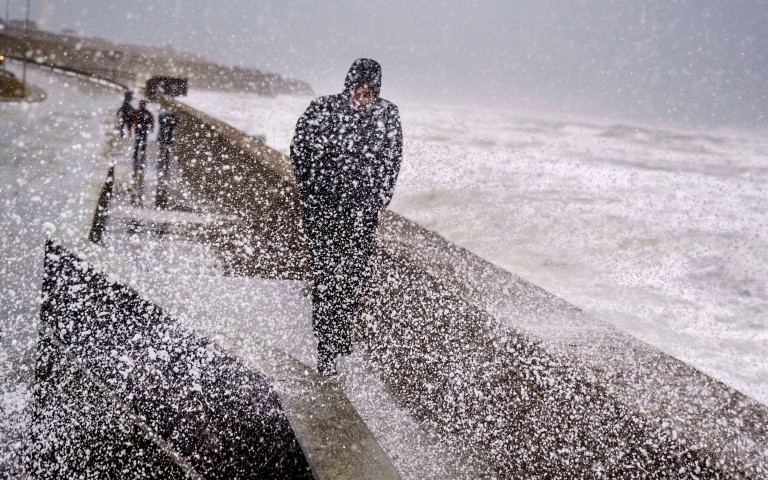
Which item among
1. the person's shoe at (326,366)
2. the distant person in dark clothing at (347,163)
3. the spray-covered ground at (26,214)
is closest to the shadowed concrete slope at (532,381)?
the person's shoe at (326,366)

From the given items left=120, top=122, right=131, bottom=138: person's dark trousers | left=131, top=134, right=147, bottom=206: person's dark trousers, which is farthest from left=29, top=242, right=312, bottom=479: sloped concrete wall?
left=120, top=122, right=131, bottom=138: person's dark trousers

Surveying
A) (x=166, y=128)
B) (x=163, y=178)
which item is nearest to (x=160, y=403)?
(x=163, y=178)

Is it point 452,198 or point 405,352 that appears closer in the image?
point 405,352

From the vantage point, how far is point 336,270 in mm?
2629

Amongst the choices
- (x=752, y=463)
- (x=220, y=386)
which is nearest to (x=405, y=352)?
(x=220, y=386)

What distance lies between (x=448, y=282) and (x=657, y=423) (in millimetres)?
1318

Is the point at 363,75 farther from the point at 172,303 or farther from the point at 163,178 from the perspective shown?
the point at 163,178

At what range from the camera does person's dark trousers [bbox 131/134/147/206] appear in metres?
5.90

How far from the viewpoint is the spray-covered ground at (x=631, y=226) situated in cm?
723

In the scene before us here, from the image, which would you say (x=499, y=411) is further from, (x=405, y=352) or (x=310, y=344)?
(x=310, y=344)

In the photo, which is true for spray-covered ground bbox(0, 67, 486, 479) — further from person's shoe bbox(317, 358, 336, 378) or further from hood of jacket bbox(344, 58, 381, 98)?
hood of jacket bbox(344, 58, 381, 98)

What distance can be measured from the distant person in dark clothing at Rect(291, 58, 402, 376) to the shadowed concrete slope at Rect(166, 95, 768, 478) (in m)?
0.71

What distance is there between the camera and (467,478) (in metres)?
2.44

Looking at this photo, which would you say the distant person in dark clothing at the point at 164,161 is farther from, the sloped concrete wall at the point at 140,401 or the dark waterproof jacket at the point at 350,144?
the dark waterproof jacket at the point at 350,144
